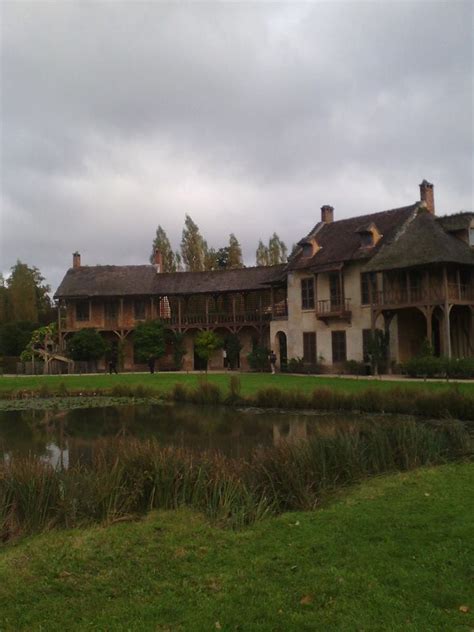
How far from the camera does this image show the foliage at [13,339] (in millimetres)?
49312

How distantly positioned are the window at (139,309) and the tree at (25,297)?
47.3ft

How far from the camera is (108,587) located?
5340 millimetres

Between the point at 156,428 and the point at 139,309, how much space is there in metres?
29.1

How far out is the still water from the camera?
13.9 m

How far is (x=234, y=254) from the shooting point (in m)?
61.4

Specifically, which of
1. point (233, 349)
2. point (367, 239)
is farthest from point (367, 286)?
point (233, 349)

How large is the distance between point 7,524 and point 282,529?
3104 millimetres

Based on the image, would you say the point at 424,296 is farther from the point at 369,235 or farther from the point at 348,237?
the point at 348,237

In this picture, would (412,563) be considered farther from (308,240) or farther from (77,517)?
(308,240)

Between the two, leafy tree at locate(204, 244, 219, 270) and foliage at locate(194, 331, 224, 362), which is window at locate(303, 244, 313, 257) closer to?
foliage at locate(194, 331, 224, 362)

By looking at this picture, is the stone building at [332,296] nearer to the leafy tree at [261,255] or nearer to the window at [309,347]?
the window at [309,347]

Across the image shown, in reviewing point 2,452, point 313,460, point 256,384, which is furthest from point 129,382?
point 313,460

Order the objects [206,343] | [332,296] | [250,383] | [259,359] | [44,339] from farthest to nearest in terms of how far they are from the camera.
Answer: [44,339] < [206,343] < [259,359] < [332,296] < [250,383]

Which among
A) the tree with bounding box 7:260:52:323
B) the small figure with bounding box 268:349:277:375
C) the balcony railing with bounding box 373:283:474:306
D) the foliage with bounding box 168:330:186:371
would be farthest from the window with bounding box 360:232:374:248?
the tree with bounding box 7:260:52:323
